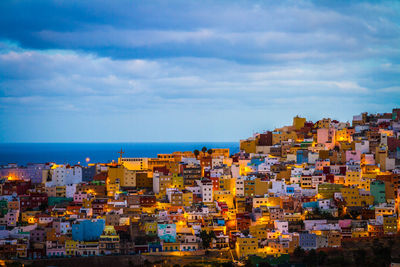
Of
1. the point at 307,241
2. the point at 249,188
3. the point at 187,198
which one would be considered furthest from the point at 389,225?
the point at 187,198

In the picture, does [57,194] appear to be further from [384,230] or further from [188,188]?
[384,230]

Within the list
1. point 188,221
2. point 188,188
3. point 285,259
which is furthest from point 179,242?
point 188,188

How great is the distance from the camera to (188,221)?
38.2 metres

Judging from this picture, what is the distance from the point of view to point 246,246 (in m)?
34.9

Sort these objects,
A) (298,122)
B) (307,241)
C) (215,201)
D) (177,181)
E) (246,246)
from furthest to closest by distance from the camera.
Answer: (298,122) < (177,181) < (215,201) < (307,241) < (246,246)

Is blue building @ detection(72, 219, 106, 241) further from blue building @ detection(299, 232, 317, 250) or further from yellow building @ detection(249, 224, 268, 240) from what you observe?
blue building @ detection(299, 232, 317, 250)

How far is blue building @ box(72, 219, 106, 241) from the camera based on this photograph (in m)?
35.6

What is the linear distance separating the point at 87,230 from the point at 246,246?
8.21 m

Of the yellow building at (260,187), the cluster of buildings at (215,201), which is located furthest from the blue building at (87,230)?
the yellow building at (260,187)

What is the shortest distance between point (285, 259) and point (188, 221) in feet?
21.0

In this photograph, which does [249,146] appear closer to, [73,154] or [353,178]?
[353,178]

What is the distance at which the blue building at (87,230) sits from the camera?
3556 centimetres

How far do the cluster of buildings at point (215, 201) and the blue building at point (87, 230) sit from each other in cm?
5

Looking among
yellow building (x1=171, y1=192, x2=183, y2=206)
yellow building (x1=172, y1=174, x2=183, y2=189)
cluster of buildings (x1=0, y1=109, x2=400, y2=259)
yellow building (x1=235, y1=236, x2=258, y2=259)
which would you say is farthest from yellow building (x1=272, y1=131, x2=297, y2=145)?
yellow building (x1=235, y1=236, x2=258, y2=259)
